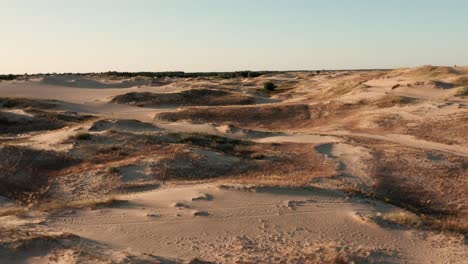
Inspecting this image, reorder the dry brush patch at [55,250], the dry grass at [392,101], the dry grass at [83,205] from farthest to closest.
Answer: the dry grass at [392,101] → the dry grass at [83,205] → the dry brush patch at [55,250]

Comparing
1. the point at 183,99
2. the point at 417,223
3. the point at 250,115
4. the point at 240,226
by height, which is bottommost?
the point at 417,223

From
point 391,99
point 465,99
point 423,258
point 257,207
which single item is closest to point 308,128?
point 391,99

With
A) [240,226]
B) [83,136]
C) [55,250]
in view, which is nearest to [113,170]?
[83,136]

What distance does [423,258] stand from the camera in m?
8.72

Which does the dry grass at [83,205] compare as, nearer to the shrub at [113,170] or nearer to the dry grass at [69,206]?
the dry grass at [69,206]

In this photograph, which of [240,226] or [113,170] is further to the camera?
[113,170]

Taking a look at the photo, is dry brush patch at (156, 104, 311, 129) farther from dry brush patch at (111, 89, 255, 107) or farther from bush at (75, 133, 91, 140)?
bush at (75, 133, 91, 140)

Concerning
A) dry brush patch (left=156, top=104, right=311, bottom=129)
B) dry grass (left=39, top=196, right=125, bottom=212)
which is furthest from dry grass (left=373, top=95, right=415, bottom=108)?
dry grass (left=39, top=196, right=125, bottom=212)

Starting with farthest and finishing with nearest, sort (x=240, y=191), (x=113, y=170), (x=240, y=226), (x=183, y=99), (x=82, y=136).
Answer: (x=183, y=99) < (x=82, y=136) < (x=113, y=170) < (x=240, y=191) < (x=240, y=226)

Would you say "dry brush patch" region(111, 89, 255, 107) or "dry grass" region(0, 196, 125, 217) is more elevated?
"dry brush patch" region(111, 89, 255, 107)

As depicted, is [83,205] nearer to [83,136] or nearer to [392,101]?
A: [83,136]

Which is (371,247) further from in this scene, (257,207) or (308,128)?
(308,128)

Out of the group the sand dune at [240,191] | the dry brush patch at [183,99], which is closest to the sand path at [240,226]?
the sand dune at [240,191]

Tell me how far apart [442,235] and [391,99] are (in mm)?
21531
